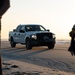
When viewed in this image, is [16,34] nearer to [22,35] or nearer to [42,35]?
[22,35]

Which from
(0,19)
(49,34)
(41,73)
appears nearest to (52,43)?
(49,34)

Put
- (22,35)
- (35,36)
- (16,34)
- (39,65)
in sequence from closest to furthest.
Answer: (39,65)
(35,36)
(22,35)
(16,34)

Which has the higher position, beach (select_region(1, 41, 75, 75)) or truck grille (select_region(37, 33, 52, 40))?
truck grille (select_region(37, 33, 52, 40))

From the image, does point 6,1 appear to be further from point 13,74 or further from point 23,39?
point 23,39

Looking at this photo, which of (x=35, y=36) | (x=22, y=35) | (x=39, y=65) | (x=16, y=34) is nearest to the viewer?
(x=39, y=65)

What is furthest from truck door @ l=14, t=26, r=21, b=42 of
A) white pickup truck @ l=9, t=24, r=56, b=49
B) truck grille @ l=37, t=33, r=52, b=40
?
truck grille @ l=37, t=33, r=52, b=40

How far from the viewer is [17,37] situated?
28.1 meters

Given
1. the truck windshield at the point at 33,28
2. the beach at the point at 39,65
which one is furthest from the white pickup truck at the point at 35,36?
the beach at the point at 39,65

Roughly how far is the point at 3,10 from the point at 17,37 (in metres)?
21.9

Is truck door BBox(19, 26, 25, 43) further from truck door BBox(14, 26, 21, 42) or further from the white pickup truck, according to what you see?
truck door BBox(14, 26, 21, 42)

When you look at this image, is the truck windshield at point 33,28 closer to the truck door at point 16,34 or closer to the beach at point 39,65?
the truck door at point 16,34

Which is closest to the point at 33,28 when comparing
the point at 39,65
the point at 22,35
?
the point at 22,35

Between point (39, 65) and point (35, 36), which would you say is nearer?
point (39, 65)

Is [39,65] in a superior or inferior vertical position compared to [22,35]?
inferior
